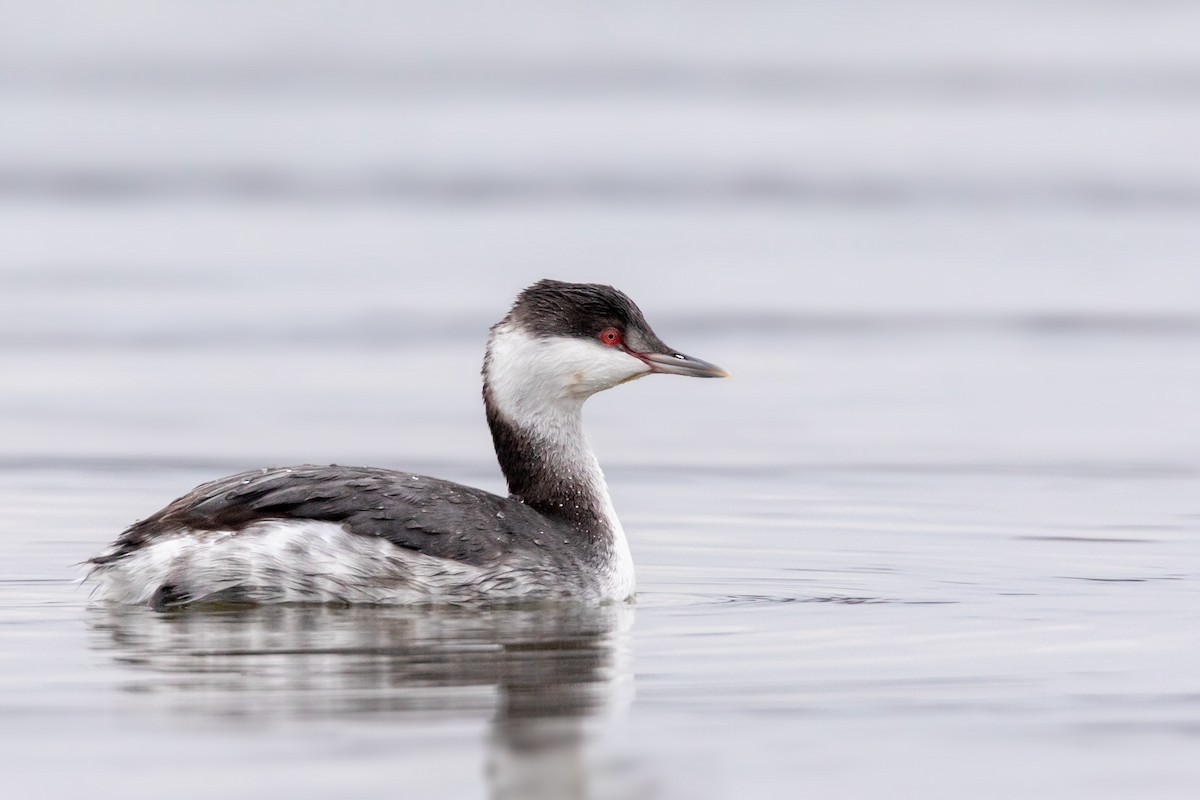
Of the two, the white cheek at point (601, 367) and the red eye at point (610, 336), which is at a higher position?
the red eye at point (610, 336)

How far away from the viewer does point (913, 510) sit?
11.7 m

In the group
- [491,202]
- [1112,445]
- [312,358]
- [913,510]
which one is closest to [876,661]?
[913,510]

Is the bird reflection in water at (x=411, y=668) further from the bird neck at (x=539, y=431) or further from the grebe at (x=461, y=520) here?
the bird neck at (x=539, y=431)

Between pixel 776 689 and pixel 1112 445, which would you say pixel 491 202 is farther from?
pixel 776 689

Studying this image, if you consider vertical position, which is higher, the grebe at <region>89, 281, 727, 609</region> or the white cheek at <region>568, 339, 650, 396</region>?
the white cheek at <region>568, 339, 650, 396</region>

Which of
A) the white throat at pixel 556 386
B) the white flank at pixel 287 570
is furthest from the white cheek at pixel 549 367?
the white flank at pixel 287 570

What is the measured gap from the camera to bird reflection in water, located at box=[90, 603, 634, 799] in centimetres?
725

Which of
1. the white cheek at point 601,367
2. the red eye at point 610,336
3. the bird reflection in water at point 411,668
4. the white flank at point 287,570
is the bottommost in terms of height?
the bird reflection in water at point 411,668

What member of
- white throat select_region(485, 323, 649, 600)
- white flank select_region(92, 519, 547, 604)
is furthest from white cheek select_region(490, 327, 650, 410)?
white flank select_region(92, 519, 547, 604)

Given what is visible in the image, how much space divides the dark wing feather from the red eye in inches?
34.5

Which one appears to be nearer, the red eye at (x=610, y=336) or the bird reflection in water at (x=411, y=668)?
the bird reflection in water at (x=411, y=668)

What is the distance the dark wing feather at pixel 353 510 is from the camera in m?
9.20

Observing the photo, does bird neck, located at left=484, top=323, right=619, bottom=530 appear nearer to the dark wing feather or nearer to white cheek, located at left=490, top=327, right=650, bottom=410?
white cheek, located at left=490, top=327, right=650, bottom=410

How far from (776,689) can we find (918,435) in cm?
627
